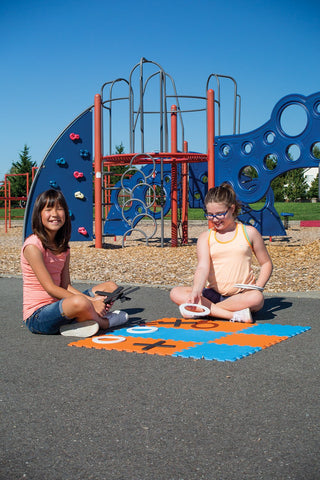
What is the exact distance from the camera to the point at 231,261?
504 cm

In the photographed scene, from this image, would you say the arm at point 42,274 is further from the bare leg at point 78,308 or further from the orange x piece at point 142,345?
the orange x piece at point 142,345

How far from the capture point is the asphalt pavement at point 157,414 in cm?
214

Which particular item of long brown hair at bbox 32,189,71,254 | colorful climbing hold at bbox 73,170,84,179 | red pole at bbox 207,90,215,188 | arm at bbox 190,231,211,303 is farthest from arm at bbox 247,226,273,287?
colorful climbing hold at bbox 73,170,84,179

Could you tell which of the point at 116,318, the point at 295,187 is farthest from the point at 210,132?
the point at 295,187

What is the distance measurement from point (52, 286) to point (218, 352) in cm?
143

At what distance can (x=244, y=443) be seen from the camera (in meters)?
2.33

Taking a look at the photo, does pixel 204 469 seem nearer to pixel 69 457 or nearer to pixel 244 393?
pixel 69 457

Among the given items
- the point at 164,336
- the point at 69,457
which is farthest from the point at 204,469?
the point at 164,336

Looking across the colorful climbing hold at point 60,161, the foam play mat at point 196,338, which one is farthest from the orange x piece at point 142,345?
the colorful climbing hold at point 60,161

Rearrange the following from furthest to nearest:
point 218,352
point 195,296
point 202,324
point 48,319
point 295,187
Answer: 1. point 295,187
2. point 202,324
3. point 195,296
4. point 48,319
5. point 218,352

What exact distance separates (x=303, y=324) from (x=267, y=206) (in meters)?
10.1

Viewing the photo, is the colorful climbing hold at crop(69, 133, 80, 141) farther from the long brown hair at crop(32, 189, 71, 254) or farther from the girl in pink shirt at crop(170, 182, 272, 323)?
the long brown hair at crop(32, 189, 71, 254)

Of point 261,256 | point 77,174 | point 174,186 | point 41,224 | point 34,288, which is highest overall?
point 77,174

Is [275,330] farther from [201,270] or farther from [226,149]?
[226,149]
